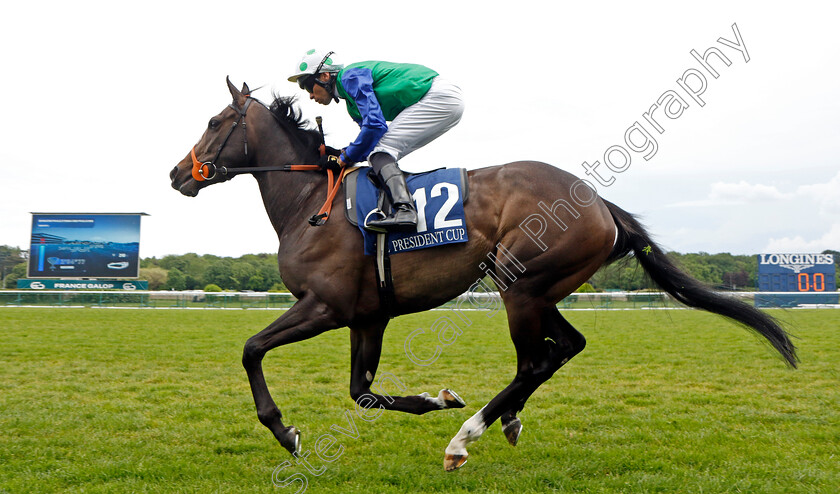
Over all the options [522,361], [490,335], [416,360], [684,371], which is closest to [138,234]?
[490,335]

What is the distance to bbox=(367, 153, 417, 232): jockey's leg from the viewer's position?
3.71 m

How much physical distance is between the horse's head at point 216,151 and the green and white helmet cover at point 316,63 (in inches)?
21.7

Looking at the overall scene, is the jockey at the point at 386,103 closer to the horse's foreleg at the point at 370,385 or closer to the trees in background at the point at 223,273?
the horse's foreleg at the point at 370,385

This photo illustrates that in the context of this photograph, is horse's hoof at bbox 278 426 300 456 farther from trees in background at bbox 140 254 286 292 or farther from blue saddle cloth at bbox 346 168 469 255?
trees in background at bbox 140 254 286 292

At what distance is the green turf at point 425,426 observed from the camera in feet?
12.2

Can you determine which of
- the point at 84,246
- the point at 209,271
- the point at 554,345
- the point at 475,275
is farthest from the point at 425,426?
the point at 209,271

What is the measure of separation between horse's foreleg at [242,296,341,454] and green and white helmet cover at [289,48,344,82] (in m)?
1.62

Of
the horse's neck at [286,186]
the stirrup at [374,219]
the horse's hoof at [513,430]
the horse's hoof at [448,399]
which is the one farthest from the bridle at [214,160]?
the horse's hoof at [513,430]

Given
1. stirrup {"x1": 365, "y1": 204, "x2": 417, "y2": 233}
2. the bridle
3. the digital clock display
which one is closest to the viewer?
stirrup {"x1": 365, "y1": 204, "x2": 417, "y2": 233}

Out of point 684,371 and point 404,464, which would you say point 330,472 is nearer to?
point 404,464

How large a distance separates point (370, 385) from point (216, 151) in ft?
6.66

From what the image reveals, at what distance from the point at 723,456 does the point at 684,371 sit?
474cm

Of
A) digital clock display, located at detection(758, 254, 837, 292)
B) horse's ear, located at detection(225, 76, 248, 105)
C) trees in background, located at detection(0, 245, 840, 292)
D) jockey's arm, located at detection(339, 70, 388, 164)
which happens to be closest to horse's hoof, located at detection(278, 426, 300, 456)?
jockey's arm, located at detection(339, 70, 388, 164)

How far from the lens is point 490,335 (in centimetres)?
1445
